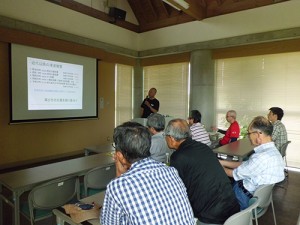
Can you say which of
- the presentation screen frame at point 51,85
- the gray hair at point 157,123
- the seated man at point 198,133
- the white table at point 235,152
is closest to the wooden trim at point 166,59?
the presentation screen frame at point 51,85

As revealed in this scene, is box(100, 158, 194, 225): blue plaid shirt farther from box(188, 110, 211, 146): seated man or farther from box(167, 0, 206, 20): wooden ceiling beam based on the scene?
box(167, 0, 206, 20): wooden ceiling beam

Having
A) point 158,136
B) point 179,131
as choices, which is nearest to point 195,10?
point 158,136

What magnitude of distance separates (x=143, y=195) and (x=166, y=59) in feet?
19.7

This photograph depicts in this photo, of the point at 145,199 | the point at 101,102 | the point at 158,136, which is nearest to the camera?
the point at 145,199

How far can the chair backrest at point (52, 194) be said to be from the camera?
1851mm

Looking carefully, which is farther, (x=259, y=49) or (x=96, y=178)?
(x=259, y=49)

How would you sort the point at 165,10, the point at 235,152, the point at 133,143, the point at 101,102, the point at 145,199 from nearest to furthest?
the point at 145,199 → the point at 133,143 → the point at 235,152 → the point at 101,102 → the point at 165,10

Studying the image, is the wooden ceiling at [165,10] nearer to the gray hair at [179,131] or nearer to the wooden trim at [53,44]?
the wooden trim at [53,44]

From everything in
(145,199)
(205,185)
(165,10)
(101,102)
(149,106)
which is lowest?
(205,185)

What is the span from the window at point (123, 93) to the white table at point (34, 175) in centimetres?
404

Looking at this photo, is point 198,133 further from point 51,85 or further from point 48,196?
point 51,85

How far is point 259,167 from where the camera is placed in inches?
73.7

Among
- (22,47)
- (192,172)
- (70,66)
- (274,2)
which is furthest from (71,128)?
(274,2)

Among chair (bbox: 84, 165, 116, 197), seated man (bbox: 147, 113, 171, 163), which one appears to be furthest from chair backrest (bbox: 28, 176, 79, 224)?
seated man (bbox: 147, 113, 171, 163)
